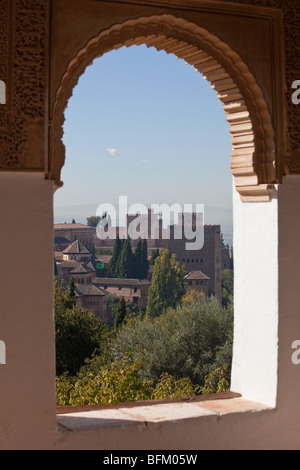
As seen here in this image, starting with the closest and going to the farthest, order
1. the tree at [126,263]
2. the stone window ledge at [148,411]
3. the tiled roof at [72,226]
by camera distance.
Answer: the stone window ledge at [148,411] → the tree at [126,263] → the tiled roof at [72,226]

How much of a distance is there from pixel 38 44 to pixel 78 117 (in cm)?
4244

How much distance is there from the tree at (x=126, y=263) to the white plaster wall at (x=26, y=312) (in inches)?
1220

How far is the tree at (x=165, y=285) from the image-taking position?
32562 millimetres

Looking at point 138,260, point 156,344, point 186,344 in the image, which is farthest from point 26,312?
point 138,260

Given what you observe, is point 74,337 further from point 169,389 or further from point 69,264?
point 69,264

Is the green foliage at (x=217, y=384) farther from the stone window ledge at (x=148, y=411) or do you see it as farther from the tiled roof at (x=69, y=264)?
the tiled roof at (x=69, y=264)

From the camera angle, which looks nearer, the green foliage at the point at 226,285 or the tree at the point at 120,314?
the tree at the point at 120,314

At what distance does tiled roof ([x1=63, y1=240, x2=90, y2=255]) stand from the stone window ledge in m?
30.9

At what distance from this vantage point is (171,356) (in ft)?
61.9

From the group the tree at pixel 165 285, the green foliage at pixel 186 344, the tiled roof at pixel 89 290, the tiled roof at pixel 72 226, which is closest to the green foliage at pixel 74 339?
the green foliage at pixel 186 344

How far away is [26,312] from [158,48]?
1.44m

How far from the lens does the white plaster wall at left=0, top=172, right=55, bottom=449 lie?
8.64ft
